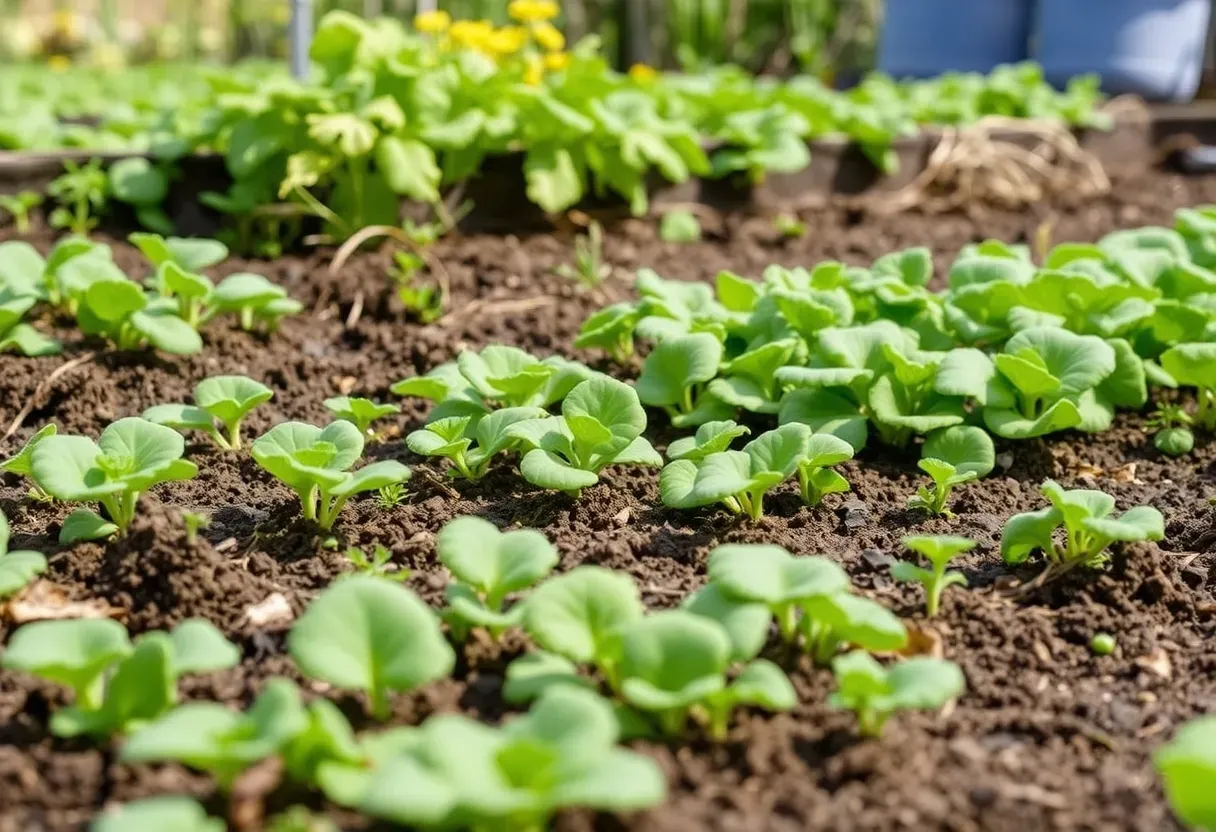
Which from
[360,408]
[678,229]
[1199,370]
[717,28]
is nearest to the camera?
[360,408]

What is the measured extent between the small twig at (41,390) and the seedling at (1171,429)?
2.33 metres

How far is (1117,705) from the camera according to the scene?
1.78 metres

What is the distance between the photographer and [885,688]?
1.57 metres

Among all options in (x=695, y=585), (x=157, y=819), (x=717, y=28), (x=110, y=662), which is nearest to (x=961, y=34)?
(x=717, y=28)

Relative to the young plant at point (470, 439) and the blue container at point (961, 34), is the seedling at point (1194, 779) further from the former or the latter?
the blue container at point (961, 34)

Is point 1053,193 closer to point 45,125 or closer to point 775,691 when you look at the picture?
point 45,125

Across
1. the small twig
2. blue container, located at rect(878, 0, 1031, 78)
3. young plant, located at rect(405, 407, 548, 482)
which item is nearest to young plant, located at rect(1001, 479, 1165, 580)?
young plant, located at rect(405, 407, 548, 482)

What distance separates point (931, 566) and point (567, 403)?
0.68 metres

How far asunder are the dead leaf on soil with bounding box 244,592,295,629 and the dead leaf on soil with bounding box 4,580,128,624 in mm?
194

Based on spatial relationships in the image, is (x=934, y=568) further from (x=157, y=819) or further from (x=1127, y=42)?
(x=1127, y=42)

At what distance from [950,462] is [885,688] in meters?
0.97

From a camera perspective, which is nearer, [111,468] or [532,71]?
[111,468]

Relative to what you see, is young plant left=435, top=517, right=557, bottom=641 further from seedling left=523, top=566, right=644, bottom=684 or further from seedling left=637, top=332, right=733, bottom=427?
seedling left=637, top=332, right=733, bottom=427

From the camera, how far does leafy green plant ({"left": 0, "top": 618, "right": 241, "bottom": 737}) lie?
1.52 meters
